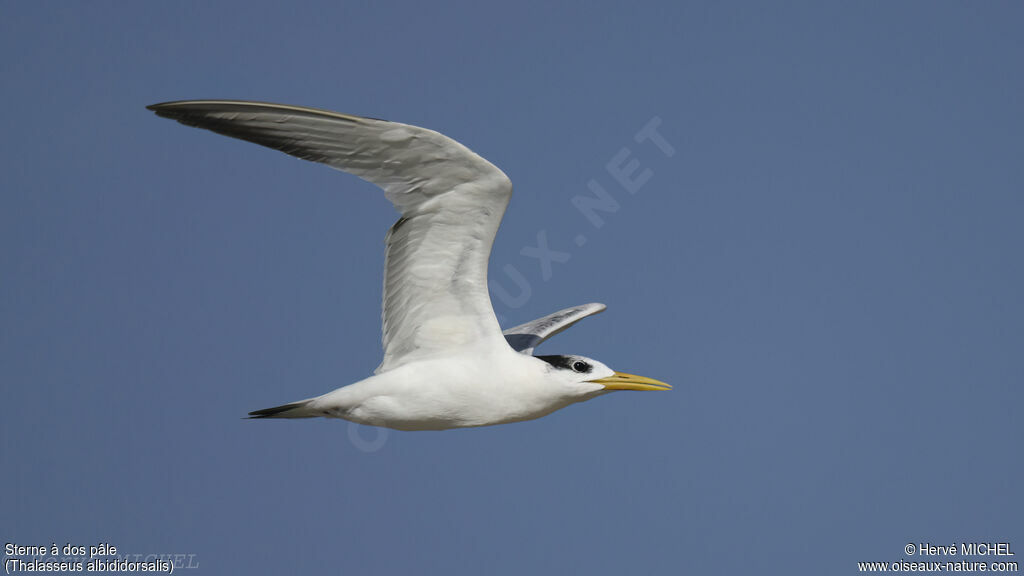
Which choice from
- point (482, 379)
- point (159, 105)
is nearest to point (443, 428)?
point (482, 379)

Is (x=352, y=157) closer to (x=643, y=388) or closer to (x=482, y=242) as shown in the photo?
(x=482, y=242)

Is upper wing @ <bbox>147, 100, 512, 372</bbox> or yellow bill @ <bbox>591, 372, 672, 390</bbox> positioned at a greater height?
upper wing @ <bbox>147, 100, 512, 372</bbox>

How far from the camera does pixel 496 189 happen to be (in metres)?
7.18

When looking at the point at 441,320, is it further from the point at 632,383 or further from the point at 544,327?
the point at 544,327

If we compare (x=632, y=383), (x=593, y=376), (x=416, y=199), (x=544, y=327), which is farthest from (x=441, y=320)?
(x=544, y=327)

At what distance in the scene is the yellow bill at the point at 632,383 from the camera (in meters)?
7.83

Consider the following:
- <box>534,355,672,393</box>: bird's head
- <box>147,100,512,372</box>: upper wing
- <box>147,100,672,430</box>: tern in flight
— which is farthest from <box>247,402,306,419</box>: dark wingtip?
<box>534,355,672,393</box>: bird's head

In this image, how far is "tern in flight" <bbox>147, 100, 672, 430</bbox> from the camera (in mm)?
7000

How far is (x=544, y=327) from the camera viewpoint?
10.2 m

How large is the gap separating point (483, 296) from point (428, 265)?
0.54m

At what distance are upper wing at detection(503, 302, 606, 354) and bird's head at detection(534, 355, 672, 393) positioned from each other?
1.40 metres

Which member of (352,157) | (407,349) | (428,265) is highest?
(352,157)

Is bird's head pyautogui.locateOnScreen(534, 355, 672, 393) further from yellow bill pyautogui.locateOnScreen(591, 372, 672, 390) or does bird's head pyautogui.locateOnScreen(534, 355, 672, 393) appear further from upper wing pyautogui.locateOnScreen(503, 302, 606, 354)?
upper wing pyautogui.locateOnScreen(503, 302, 606, 354)

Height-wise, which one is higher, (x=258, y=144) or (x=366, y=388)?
(x=258, y=144)
